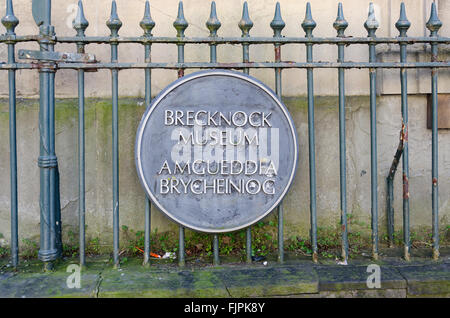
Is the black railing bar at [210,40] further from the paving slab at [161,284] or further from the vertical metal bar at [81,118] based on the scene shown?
the paving slab at [161,284]

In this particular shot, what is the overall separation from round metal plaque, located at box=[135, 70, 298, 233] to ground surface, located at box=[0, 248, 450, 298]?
32 centimetres

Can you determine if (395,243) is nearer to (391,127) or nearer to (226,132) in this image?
(391,127)

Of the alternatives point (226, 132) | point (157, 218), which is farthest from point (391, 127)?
point (157, 218)

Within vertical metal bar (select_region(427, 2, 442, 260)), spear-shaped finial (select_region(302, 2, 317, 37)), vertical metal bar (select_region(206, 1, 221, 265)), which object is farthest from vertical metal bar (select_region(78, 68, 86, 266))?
vertical metal bar (select_region(427, 2, 442, 260))

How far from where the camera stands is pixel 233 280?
2518mm

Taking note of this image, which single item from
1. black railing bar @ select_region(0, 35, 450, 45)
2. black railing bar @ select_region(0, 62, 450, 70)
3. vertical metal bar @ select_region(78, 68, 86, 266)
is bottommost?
vertical metal bar @ select_region(78, 68, 86, 266)

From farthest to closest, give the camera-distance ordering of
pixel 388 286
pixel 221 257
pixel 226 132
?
pixel 221 257, pixel 226 132, pixel 388 286

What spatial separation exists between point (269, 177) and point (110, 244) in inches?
52.7

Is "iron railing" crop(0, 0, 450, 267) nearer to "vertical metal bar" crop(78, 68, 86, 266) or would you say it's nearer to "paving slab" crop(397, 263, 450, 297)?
A: "vertical metal bar" crop(78, 68, 86, 266)

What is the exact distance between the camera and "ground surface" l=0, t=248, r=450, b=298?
2410 millimetres

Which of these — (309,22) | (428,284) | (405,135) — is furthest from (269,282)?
(309,22)

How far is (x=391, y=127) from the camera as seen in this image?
3203mm

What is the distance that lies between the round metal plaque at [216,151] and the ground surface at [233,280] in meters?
0.32

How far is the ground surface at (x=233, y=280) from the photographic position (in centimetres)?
241
